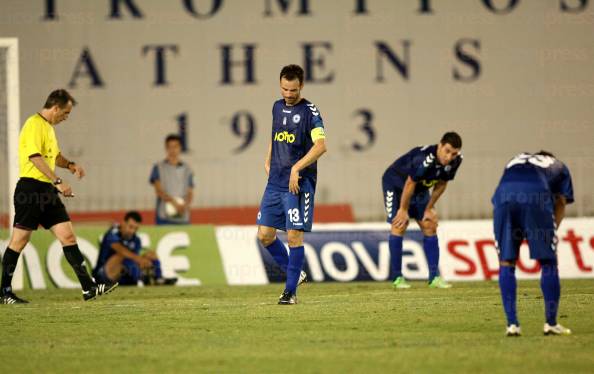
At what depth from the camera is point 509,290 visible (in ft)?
32.0

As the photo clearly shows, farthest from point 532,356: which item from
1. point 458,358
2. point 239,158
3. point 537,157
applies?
point 239,158

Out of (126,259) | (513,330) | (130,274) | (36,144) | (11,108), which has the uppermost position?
(11,108)

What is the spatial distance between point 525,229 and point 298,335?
1.84 metres

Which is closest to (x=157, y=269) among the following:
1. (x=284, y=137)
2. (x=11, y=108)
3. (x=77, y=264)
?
(x=11, y=108)

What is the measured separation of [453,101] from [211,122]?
4036 millimetres

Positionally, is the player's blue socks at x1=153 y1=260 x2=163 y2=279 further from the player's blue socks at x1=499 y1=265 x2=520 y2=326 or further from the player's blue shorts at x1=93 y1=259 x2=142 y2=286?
the player's blue socks at x1=499 y1=265 x2=520 y2=326

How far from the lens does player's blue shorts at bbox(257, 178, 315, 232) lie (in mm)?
12570

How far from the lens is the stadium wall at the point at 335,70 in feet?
75.9

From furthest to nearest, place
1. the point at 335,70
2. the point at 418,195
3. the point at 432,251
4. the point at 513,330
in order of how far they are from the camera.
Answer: the point at 335,70
the point at 418,195
the point at 432,251
the point at 513,330

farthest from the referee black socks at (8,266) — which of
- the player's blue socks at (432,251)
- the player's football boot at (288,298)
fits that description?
the player's blue socks at (432,251)

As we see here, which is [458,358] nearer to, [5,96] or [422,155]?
[422,155]

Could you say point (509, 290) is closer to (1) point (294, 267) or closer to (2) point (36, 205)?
(1) point (294, 267)

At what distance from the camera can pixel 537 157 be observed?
996 cm

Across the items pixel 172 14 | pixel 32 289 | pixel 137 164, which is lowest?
pixel 32 289
